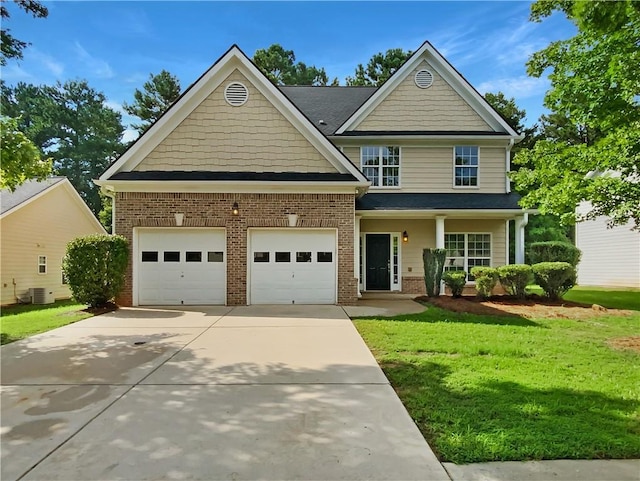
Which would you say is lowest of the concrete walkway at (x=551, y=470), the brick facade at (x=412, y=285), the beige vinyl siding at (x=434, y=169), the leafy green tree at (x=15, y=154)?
the concrete walkway at (x=551, y=470)

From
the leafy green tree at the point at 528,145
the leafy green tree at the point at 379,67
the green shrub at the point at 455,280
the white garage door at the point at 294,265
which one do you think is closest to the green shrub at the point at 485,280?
the green shrub at the point at 455,280

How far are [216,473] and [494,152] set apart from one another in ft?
52.3

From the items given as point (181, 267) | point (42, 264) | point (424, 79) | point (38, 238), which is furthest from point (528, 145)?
point (42, 264)

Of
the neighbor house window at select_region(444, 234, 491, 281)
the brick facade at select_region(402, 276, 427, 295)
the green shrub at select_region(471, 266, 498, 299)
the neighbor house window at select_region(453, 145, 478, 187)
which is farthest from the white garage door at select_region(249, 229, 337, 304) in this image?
the neighbor house window at select_region(453, 145, 478, 187)

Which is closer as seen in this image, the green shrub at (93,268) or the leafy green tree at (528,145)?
the green shrub at (93,268)

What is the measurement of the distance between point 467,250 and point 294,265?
7546mm

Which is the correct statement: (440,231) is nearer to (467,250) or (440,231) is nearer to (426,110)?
(467,250)

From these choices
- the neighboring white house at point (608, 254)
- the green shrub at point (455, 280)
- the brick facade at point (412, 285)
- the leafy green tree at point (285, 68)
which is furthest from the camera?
the leafy green tree at point (285, 68)

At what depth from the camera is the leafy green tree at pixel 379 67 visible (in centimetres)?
3481

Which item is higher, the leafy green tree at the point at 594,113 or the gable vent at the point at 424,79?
the gable vent at the point at 424,79

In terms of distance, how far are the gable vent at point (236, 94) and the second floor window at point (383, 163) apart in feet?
17.4

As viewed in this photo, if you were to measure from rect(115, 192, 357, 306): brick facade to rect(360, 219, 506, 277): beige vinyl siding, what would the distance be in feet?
12.2

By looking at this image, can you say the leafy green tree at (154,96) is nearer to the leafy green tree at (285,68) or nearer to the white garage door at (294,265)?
the leafy green tree at (285,68)

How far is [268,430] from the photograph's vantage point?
3609 millimetres
